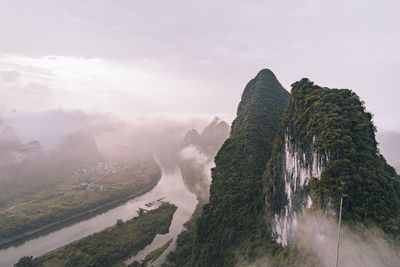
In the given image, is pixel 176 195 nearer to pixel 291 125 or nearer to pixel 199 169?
pixel 199 169

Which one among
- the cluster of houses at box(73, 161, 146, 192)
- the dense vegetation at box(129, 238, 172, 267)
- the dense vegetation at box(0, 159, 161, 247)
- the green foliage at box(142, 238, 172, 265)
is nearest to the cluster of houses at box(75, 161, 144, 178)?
the cluster of houses at box(73, 161, 146, 192)

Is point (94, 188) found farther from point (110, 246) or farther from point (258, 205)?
point (258, 205)

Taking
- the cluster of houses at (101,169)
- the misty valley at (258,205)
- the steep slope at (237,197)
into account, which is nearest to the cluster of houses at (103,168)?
the cluster of houses at (101,169)

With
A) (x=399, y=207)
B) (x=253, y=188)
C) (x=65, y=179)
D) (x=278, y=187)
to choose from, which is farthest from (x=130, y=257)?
(x=65, y=179)

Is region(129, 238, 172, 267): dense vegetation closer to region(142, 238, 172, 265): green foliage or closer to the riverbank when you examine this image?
region(142, 238, 172, 265): green foliage

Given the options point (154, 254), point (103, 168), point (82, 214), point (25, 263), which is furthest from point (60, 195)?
point (154, 254)
